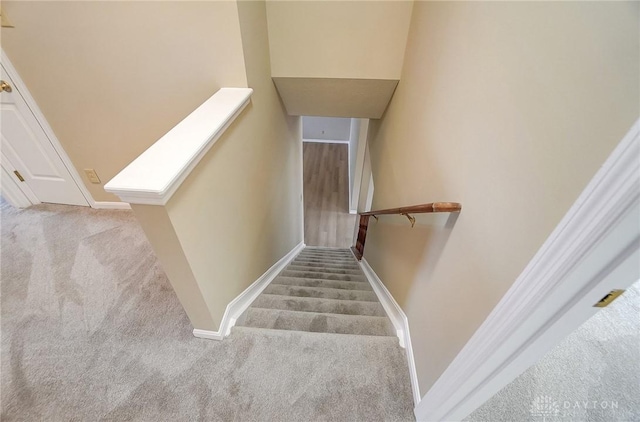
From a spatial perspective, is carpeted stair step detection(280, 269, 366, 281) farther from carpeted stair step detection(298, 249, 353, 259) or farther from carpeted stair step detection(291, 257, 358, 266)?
→ carpeted stair step detection(298, 249, 353, 259)

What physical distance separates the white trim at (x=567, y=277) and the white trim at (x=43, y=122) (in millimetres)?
2838

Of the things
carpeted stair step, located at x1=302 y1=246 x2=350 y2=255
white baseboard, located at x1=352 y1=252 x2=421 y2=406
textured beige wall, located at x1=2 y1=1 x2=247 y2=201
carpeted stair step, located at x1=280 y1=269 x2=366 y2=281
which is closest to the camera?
white baseboard, located at x1=352 y1=252 x2=421 y2=406

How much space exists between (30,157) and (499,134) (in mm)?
3091

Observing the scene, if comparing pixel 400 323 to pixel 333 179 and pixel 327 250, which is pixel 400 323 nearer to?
pixel 327 250

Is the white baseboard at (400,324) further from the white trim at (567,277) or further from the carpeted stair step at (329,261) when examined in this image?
the carpeted stair step at (329,261)

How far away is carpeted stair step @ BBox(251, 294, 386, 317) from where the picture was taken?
175 cm

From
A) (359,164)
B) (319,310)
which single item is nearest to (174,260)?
(319,310)

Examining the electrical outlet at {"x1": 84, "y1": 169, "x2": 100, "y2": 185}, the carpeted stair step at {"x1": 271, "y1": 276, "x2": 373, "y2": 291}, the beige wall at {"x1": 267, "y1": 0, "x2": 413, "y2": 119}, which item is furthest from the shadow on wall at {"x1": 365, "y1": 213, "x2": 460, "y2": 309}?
the electrical outlet at {"x1": 84, "y1": 169, "x2": 100, "y2": 185}

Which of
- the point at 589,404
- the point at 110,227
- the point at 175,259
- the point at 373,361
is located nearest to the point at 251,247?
the point at 175,259

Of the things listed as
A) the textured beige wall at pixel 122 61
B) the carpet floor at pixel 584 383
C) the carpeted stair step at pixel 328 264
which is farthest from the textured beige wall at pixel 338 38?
the carpeted stair step at pixel 328 264

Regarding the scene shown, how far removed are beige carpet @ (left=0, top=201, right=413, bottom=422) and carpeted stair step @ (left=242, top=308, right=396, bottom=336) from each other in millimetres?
155

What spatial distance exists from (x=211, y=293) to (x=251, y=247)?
1.99ft

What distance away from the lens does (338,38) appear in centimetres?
184

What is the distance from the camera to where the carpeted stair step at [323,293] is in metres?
2.10
